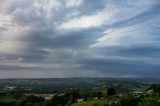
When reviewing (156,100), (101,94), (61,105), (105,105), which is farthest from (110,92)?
(156,100)

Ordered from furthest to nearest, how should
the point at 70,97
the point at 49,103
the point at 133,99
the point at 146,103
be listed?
1. the point at 70,97
2. the point at 49,103
3. the point at 133,99
4. the point at 146,103

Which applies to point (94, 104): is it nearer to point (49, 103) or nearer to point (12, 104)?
point (49, 103)

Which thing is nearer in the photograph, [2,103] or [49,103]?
[49,103]

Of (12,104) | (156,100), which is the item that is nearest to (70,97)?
(12,104)

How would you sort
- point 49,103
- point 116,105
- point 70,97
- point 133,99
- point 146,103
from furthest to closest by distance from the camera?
point 70,97 < point 49,103 < point 133,99 < point 116,105 < point 146,103

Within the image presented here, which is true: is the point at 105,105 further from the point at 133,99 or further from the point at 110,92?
the point at 110,92

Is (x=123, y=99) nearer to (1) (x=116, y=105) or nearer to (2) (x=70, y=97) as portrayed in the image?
(1) (x=116, y=105)

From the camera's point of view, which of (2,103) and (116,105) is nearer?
(116,105)

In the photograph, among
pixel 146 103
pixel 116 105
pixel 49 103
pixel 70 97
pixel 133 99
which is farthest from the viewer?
pixel 70 97
